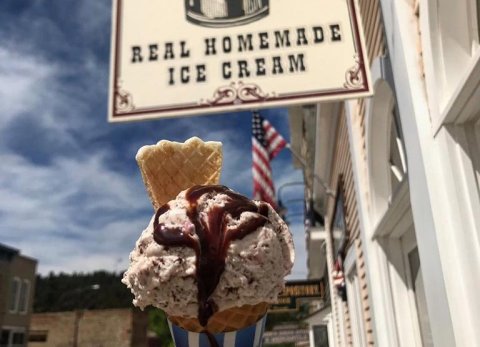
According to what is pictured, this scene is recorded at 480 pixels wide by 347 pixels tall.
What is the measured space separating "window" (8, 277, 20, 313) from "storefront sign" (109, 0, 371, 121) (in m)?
34.0

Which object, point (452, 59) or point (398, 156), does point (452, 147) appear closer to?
point (452, 59)

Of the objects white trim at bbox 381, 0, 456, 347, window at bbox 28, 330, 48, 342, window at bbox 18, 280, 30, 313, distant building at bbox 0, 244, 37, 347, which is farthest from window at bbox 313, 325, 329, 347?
window at bbox 28, 330, 48, 342

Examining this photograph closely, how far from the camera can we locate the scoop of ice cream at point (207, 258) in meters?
1.48

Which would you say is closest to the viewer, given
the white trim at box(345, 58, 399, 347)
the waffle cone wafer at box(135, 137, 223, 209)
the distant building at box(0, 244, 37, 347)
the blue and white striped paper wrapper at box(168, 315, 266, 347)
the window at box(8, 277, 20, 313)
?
the blue and white striped paper wrapper at box(168, 315, 266, 347)

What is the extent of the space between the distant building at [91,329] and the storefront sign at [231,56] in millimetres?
33387

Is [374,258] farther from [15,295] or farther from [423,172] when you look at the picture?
[15,295]

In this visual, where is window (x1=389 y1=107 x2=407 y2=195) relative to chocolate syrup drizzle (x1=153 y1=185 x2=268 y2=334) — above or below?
above

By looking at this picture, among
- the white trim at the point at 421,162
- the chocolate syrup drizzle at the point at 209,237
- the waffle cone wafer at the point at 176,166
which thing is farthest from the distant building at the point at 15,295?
the chocolate syrup drizzle at the point at 209,237

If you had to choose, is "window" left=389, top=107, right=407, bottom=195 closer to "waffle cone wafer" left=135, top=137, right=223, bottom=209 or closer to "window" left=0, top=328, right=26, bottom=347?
"waffle cone wafer" left=135, top=137, right=223, bottom=209

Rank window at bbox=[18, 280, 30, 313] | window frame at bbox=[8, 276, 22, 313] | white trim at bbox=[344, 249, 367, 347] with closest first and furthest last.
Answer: white trim at bbox=[344, 249, 367, 347]
window frame at bbox=[8, 276, 22, 313]
window at bbox=[18, 280, 30, 313]

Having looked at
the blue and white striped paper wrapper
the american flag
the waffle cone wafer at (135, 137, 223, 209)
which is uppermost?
the american flag

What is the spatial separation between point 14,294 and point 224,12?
35620 millimetres

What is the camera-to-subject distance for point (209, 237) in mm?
1510

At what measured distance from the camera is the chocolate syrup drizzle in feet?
4.86
